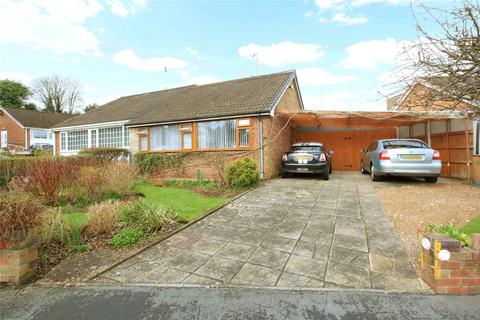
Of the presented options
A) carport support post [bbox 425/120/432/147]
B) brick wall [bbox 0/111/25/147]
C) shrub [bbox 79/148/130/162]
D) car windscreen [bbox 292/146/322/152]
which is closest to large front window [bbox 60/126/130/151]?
shrub [bbox 79/148/130/162]

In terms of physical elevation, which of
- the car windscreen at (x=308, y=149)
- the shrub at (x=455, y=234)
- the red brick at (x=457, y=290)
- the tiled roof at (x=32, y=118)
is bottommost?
the red brick at (x=457, y=290)

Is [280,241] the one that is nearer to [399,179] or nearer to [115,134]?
[399,179]

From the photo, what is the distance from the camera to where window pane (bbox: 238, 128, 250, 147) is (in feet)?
36.2

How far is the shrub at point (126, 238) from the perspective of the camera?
412cm

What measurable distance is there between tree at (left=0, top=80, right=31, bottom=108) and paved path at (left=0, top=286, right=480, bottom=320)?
52.7 metres

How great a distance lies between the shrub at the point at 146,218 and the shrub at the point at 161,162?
7.22m

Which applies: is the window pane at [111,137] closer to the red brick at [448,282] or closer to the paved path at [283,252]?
the paved path at [283,252]

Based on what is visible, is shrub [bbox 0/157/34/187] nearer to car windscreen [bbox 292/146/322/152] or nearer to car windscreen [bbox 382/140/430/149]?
car windscreen [bbox 292/146/322/152]

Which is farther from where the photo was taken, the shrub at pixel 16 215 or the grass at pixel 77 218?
the grass at pixel 77 218

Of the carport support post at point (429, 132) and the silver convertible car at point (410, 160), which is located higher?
the carport support post at point (429, 132)

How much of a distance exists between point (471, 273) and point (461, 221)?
9.06 ft

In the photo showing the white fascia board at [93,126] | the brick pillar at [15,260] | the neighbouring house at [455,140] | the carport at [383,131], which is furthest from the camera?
the white fascia board at [93,126]

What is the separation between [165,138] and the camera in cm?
1326

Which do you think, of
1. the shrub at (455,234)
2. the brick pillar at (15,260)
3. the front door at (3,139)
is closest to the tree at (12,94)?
the front door at (3,139)
